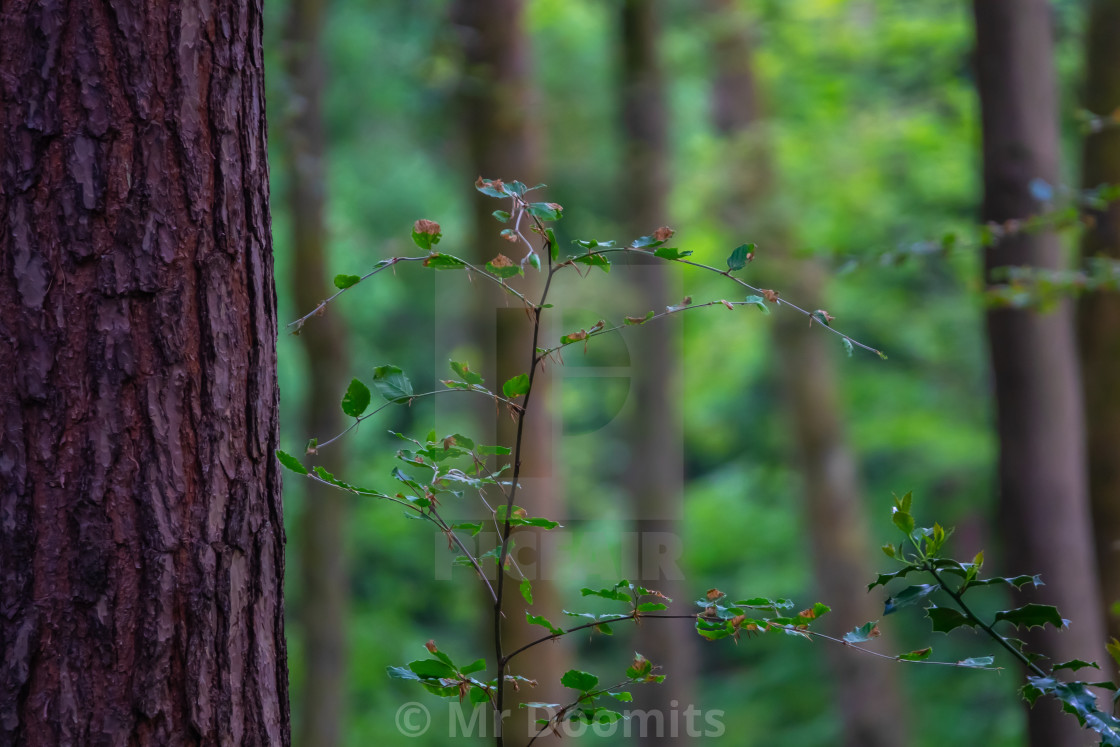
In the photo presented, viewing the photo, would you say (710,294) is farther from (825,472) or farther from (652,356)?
(825,472)

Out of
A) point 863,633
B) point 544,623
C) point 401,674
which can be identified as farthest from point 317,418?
point 863,633

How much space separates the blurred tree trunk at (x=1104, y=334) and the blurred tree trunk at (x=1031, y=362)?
0.06 metres

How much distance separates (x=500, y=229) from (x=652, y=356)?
3127 millimetres

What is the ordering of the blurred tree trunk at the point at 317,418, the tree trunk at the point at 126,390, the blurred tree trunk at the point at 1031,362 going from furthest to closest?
the blurred tree trunk at the point at 317,418 < the blurred tree trunk at the point at 1031,362 < the tree trunk at the point at 126,390

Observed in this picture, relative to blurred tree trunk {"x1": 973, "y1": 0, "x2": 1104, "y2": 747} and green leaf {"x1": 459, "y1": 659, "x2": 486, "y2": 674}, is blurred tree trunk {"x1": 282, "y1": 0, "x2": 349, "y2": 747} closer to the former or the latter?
blurred tree trunk {"x1": 973, "y1": 0, "x2": 1104, "y2": 747}

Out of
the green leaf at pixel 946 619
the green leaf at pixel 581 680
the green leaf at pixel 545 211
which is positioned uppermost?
the green leaf at pixel 545 211

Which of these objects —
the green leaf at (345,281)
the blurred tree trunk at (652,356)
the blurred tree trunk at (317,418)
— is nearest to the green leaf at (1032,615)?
the green leaf at (345,281)

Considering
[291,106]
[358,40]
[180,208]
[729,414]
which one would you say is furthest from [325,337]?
[729,414]

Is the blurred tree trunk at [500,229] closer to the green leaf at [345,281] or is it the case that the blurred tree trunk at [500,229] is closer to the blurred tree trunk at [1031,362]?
the blurred tree trunk at [1031,362]

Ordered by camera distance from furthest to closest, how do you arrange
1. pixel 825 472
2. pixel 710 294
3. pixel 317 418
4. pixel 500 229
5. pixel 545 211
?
1. pixel 710 294
2. pixel 825 472
3. pixel 317 418
4. pixel 500 229
5. pixel 545 211

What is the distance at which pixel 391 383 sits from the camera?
1.28 meters

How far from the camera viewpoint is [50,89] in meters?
1.21

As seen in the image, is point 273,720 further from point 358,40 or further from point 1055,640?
point 358,40

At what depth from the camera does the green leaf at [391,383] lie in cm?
126
